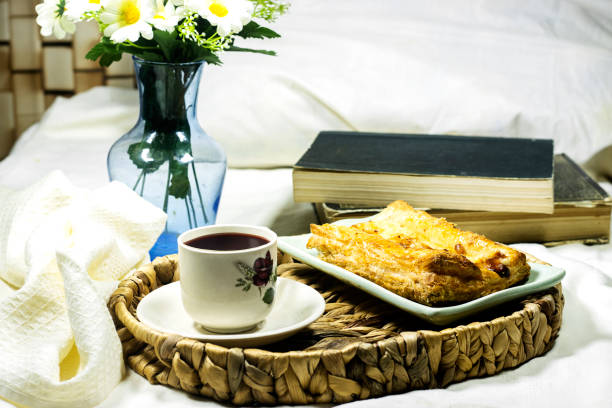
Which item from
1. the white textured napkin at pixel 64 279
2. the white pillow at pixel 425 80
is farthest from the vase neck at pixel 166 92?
the white pillow at pixel 425 80

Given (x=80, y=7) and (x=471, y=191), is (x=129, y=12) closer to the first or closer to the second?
(x=80, y=7)

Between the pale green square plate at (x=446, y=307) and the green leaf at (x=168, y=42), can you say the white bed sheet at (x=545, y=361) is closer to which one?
the pale green square plate at (x=446, y=307)

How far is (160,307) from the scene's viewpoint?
0.62 meters

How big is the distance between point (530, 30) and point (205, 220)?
1094mm

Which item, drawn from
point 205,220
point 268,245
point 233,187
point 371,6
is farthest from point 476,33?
point 268,245

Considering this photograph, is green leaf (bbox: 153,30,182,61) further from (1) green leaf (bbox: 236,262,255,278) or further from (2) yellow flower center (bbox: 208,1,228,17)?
(1) green leaf (bbox: 236,262,255,278)

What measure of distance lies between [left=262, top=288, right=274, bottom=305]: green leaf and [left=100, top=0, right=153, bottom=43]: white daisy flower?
0.30 meters

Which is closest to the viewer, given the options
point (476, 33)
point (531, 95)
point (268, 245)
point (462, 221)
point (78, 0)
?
point (268, 245)

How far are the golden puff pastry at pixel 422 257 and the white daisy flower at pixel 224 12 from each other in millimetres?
237

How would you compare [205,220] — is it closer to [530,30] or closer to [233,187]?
[233,187]

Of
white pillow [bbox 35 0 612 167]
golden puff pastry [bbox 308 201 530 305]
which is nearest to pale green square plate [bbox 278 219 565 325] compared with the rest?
golden puff pastry [bbox 308 201 530 305]

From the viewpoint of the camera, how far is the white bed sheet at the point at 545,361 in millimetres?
542

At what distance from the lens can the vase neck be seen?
792 mm

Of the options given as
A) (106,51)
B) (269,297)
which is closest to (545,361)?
(269,297)
